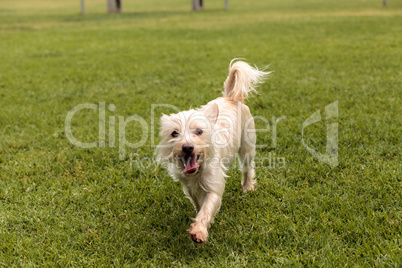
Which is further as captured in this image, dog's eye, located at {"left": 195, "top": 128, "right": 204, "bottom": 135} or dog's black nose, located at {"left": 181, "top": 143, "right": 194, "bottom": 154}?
dog's eye, located at {"left": 195, "top": 128, "right": 204, "bottom": 135}

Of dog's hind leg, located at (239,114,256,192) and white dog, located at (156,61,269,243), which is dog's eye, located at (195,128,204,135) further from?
dog's hind leg, located at (239,114,256,192)

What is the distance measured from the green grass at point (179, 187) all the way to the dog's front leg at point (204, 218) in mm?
221

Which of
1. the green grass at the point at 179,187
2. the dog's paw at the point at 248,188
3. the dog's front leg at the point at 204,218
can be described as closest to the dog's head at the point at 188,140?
the dog's front leg at the point at 204,218

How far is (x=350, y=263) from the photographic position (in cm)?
299

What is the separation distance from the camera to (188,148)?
332 cm

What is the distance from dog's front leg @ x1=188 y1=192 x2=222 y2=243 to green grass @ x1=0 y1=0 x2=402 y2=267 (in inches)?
8.7

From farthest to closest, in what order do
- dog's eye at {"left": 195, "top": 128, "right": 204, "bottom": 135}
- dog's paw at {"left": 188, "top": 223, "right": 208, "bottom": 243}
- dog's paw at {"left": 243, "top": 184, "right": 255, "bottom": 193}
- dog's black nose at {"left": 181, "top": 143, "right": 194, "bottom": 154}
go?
dog's paw at {"left": 243, "top": 184, "right": 255, "bottom": 193}
dog's eye at {"left": 195, "top": 128, "right": 204, "bottom": 135}
dog's black nose at {"left": 181, "top": 143, "right": 194, "bottom": 154}
dog's paw at {"left": 188, "top": 223, "right": 208, "bottom": 243}

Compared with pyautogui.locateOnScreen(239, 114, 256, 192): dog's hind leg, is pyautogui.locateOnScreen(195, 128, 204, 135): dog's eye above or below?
above

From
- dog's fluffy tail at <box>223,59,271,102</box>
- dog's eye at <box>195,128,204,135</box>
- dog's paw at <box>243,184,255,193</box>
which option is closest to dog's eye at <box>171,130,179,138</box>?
dog's eye at <box>195,128,204,135</box>

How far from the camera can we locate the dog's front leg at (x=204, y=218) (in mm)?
3207

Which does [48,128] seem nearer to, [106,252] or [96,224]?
[96,224]

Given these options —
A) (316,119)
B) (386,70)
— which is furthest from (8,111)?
(386,70)

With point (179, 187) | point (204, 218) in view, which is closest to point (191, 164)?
point (204, 218)

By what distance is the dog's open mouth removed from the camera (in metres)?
3.38
